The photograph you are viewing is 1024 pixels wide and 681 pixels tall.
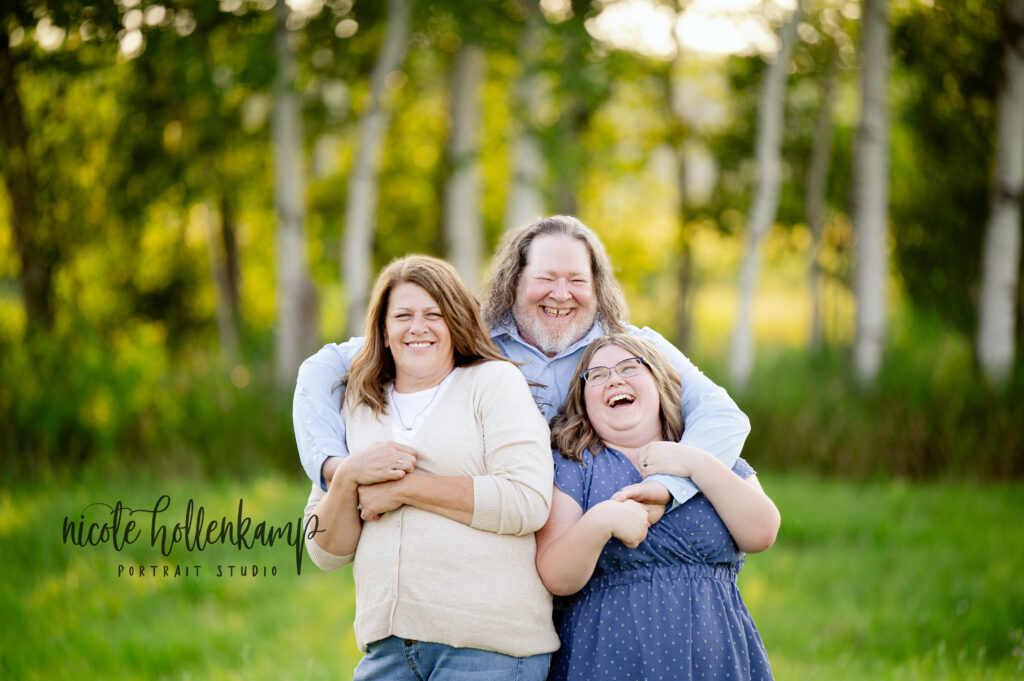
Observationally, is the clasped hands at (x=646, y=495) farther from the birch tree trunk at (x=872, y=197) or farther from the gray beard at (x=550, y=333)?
the birch tree trunk at (x=872, y=197)

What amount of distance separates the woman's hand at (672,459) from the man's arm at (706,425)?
26 millimetres

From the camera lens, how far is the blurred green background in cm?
483

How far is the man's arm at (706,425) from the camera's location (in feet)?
8.53

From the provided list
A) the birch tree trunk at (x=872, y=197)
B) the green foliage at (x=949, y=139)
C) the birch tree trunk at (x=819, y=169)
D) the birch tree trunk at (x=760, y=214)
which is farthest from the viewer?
the birch tree trunk at (x=819, y=169)

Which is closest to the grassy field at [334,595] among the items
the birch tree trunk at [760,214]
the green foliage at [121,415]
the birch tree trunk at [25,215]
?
the green foliage at [121,415]

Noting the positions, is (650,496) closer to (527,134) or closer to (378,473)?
(378,473)

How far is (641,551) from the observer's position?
2.60m

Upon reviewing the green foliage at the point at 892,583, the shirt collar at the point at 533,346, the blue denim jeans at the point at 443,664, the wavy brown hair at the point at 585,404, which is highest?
the shirt collar at the point at 533,346

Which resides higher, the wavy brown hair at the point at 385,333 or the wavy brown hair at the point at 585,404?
the wavy brown hair at the point at 385,333

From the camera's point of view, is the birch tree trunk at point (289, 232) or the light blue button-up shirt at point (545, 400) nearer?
the light blue button-up shirt at point (545, 400)

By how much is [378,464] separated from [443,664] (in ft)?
1.93

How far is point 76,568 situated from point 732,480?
432 cm

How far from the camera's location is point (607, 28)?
33.9 feet

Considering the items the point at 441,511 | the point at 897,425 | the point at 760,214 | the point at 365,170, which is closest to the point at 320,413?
the point at 441,511
